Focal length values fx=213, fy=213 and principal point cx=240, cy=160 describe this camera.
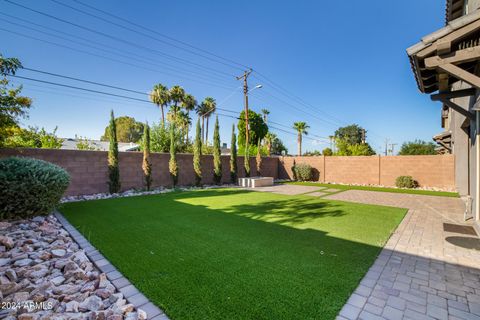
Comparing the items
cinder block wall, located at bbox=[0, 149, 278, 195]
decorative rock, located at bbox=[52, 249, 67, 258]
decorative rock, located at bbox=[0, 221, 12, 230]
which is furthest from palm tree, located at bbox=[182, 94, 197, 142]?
decorative rock, located at bbox=[52, 249, 67, 258]

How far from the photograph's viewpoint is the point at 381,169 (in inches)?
564

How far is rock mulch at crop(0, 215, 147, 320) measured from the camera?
6.58 ft

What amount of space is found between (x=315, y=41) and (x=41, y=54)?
43.3 feet

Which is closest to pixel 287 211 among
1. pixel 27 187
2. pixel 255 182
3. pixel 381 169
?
pixel 27 187

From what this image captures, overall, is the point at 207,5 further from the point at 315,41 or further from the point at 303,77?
the point at 303,77

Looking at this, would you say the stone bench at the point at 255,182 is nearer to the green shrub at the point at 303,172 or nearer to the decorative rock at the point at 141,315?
the green shrub at the point at 303,172

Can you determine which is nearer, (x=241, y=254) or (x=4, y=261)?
(x=4, y=261)

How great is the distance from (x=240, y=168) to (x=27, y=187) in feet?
43.5

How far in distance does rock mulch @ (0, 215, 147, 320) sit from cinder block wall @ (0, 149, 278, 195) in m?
5.96

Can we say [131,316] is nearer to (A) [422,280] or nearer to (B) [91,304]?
(B) [91,304]

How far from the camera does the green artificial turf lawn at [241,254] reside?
219cm

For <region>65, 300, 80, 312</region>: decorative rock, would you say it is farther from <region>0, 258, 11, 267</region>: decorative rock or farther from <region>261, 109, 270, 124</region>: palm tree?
<region>261, 109, 270, 124</region>: palm tree

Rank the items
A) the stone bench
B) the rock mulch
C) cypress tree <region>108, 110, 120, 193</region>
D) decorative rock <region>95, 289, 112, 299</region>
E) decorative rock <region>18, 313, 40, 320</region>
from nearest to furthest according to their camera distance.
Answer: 1. decorative rock <region>18, 313, 40, 320</region>
2. the rock mulch
3. decorative rock <region>95, 289, 112, 299</region>
4. cypress tree <region>108, 110, 120, 193</region>
5. the stone bench

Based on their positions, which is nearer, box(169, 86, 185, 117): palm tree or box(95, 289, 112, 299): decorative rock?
box(95, 289, 112, 299): decorative rock
